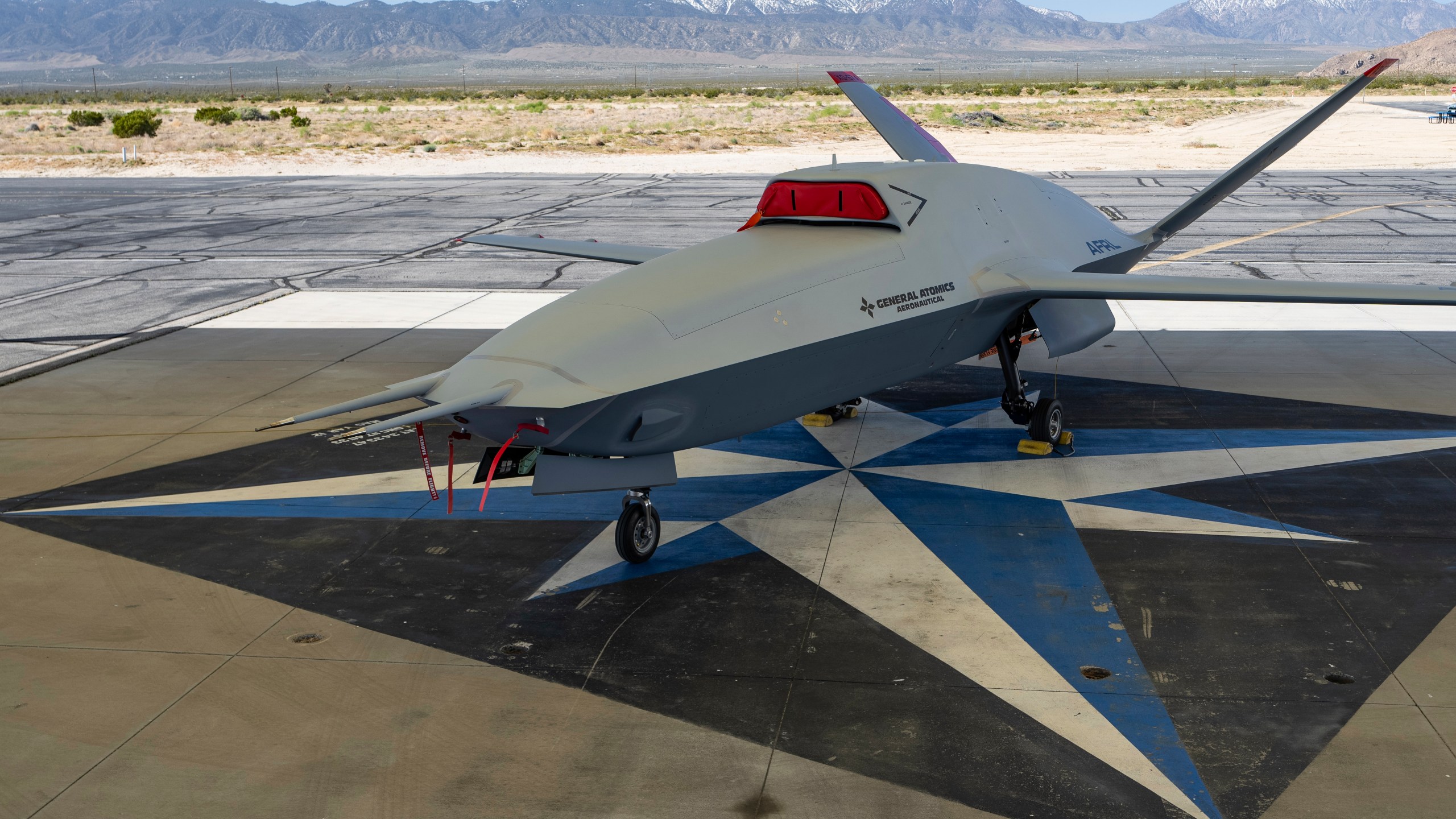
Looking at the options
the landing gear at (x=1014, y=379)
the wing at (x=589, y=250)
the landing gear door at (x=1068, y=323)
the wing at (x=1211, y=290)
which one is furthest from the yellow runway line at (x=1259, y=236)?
the wing at (x=589, y=250)

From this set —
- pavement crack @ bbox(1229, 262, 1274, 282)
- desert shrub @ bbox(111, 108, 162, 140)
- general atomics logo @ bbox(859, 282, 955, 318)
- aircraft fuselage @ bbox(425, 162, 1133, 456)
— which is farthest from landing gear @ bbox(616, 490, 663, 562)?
desert shrub @ bbox(111, 108, 162, 140)

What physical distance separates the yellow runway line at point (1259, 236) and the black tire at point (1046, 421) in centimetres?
1129

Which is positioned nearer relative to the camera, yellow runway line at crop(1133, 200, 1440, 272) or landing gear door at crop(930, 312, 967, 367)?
landing gear door at crop(930, 312, 967, 367)

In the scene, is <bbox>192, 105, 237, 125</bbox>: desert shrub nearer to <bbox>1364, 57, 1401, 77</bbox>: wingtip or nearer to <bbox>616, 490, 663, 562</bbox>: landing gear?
<bbox>616, 490, 663, 562</bbox>: landing gear

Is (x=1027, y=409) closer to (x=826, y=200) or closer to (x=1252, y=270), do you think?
(x=826, y=200)

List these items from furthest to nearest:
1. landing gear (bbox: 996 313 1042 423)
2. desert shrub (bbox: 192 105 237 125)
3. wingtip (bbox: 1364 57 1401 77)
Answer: desert shrub (bbox: 192 105 237 125)
landing gear (bbox: 996 313 1042 423)
wingtip (bbox: 1364 57 1401 77)

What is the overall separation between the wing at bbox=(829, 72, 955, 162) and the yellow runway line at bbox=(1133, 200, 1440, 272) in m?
8.96

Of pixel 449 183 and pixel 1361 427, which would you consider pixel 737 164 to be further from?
pixel 1361 427

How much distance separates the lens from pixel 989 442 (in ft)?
41.8

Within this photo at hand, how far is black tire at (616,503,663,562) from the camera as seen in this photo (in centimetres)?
951

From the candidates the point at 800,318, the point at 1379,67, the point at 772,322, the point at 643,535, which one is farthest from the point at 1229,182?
the point at 643,535

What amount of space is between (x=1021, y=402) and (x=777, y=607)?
4925 mm

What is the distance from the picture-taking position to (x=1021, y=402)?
12516 millimetres

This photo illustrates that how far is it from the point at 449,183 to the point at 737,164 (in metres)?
12.8
